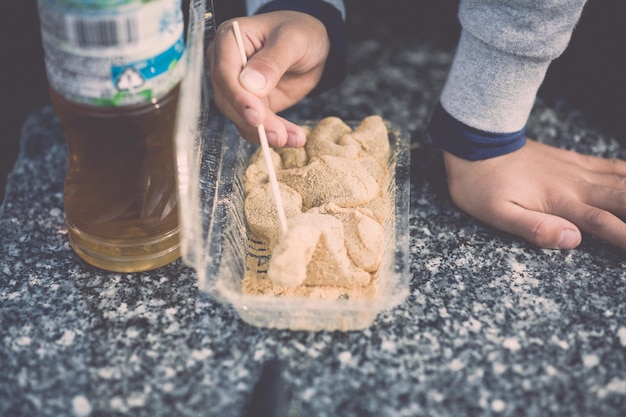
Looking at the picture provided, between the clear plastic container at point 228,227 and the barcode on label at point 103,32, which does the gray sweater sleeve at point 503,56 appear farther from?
the barcode on label at point 103,32

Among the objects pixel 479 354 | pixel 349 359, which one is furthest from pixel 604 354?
pixel 349 359

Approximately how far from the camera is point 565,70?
56.8 inches

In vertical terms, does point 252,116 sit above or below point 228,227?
above

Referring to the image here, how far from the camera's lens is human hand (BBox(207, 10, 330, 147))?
38.1 inches

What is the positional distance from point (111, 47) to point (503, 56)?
0.65 meters

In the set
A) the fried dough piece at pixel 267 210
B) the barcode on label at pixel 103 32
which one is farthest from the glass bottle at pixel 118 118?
the fried dough piece at pixel 267 210

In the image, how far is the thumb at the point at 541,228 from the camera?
1.03 metres

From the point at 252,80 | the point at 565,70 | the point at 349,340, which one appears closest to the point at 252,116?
the point at 252,80

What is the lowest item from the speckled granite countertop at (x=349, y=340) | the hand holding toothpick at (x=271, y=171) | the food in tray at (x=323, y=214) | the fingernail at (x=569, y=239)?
the speckled granite countertop at (x=349, y=340)

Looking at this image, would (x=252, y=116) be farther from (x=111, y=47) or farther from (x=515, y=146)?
(x=515, y=146)

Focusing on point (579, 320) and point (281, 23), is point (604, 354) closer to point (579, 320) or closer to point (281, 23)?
point (579, 320)

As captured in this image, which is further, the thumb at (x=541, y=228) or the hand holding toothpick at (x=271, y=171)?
the thumb at (x=541, y=228)

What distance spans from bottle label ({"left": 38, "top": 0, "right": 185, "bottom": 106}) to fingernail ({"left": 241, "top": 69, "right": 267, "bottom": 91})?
0.17m

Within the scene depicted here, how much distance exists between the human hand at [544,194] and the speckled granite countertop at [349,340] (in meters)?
0.03
